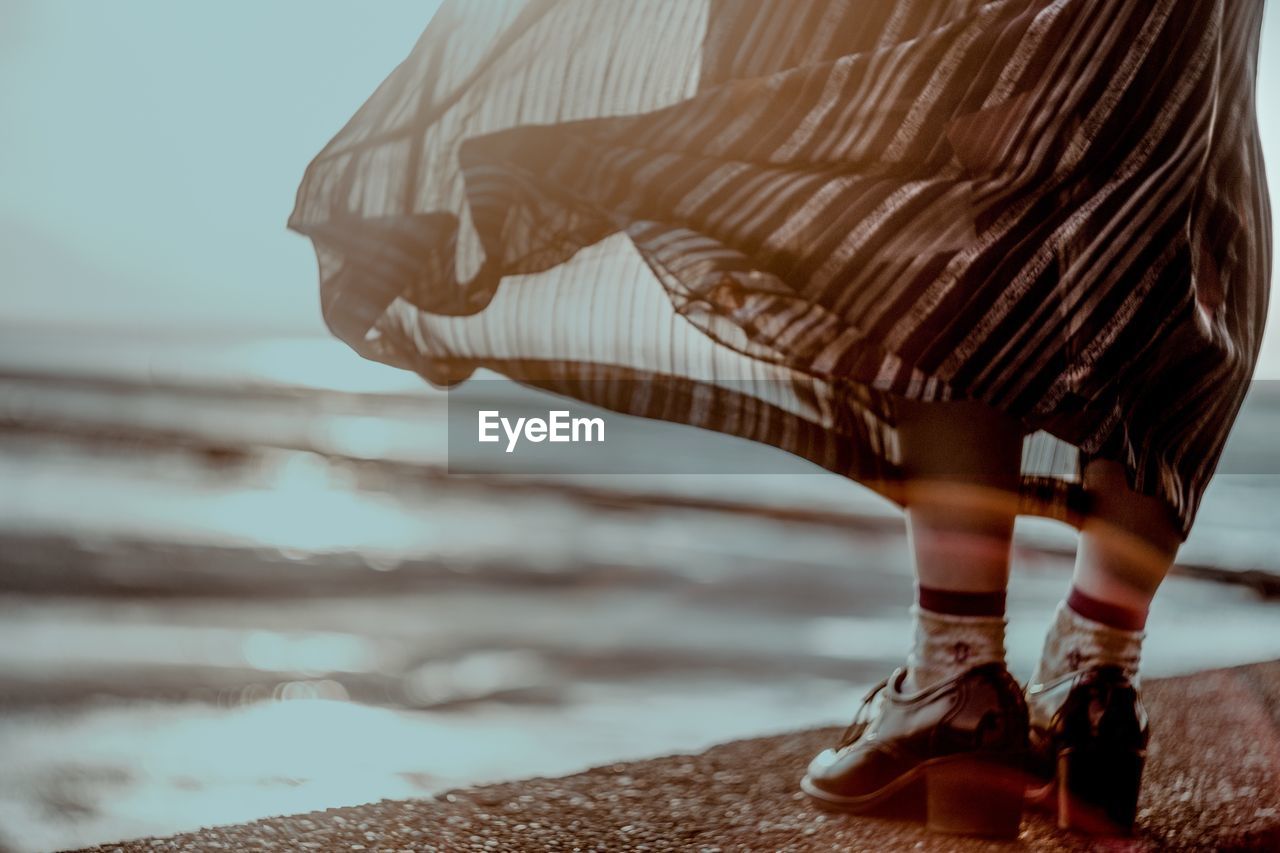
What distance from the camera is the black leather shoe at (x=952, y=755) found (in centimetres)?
69

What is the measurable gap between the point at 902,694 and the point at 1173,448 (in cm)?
28

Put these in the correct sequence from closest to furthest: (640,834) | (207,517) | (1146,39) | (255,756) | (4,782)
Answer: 1. (1146,39)
2. (640,834)
3. (4,782)
4. (255,756)
5. (207,517)

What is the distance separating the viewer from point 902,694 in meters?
0.73

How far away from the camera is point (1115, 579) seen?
→ 76 centimetres

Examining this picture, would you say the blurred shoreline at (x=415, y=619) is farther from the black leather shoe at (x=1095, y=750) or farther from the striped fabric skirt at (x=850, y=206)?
the black leather shoe at (x=1095, y=750)

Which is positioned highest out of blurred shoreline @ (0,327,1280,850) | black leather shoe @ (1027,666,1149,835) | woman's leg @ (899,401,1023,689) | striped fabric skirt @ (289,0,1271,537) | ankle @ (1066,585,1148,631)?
striped fabric skirt @ (289,0,1271,537)

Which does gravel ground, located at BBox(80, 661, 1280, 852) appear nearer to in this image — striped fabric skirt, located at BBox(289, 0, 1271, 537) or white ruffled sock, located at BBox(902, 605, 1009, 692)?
white ruffled sock, located at BBox(902, 605, 1009, 692)

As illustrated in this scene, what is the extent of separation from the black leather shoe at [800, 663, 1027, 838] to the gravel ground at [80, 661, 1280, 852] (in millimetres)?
21

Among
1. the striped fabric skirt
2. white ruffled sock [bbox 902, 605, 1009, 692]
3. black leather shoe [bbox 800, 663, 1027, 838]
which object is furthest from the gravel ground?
the striped fabric skirt

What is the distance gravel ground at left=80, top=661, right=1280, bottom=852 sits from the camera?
730 millimetres

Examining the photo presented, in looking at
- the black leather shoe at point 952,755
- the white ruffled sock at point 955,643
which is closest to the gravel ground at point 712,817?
the black leather shoe at point 952,755

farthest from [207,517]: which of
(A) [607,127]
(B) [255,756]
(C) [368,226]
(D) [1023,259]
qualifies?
(D) [1023,259]

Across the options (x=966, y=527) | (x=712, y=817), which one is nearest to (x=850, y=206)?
(x=966, y=527)

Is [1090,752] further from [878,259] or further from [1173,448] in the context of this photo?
[878,259]
